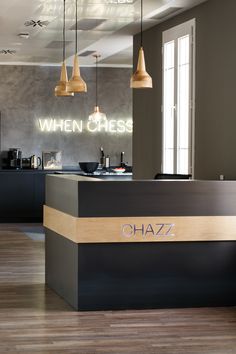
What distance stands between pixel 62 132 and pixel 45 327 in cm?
998

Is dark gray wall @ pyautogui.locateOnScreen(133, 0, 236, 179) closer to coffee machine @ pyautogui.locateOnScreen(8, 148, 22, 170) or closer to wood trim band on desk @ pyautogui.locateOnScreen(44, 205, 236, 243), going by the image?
wood trim band on desk @ pyautogui.locateOnScreen(44, 205, 236, 243)

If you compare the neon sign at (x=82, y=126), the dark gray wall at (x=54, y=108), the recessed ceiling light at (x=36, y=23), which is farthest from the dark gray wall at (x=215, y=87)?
the neon sign at (x=82, y=126)

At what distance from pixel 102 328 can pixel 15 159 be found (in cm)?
943

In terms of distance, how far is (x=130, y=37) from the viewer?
11961 mm

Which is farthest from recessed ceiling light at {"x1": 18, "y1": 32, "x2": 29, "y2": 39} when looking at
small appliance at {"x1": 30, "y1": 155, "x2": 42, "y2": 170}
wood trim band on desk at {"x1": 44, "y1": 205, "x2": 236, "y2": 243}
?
wood trim band on desk at {"x1": 44, "y1": 205, "x2": 236, "y2": 243}

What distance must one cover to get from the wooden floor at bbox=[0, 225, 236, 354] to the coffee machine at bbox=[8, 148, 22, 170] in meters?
7.59

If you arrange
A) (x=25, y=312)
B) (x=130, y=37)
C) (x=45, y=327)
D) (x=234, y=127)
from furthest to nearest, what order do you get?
(x=130, y=37), (x=234, y=127), (x=25, y=312), (x=45, y=327)

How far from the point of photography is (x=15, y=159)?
1501cm

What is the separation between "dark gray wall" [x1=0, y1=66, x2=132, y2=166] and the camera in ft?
50.3

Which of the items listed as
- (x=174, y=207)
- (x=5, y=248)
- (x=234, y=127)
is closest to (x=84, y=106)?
(x=5, y=248)

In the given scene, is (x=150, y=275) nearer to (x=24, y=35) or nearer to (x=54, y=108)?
(x=24, y=35)

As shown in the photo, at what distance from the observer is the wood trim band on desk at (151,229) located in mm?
6453

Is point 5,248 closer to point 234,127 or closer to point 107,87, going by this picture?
point 234,127

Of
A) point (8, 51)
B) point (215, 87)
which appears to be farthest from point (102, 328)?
point (8, 51)
